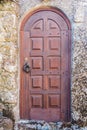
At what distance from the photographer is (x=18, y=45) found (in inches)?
183

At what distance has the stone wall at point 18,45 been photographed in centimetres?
448

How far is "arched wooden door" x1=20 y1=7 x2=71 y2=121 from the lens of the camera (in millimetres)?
4637

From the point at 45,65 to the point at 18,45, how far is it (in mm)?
498

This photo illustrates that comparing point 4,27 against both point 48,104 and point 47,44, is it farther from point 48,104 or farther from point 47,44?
point 48,104

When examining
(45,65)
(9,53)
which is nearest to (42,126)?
(45,65)

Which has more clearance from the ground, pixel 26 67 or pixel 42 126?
pixel 26 67

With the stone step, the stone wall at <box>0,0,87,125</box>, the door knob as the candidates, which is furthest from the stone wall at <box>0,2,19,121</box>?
the stone step

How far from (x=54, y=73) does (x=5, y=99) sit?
813mm

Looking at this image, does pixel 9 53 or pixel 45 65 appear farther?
pixel 45 65

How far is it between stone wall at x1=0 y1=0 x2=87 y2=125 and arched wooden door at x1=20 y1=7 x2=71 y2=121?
10 centimetres

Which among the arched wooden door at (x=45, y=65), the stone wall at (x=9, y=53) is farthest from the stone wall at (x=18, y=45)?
the arched wooden door at (x=45, y=65)

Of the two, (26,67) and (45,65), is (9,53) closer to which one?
(26,67)

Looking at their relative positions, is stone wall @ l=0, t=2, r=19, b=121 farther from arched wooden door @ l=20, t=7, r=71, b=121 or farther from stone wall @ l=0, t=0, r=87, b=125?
arched wooden door @ l=20, t=7, r=71, b=121

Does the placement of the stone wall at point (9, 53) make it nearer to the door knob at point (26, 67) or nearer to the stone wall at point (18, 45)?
the stone wall at point (18, 45)
